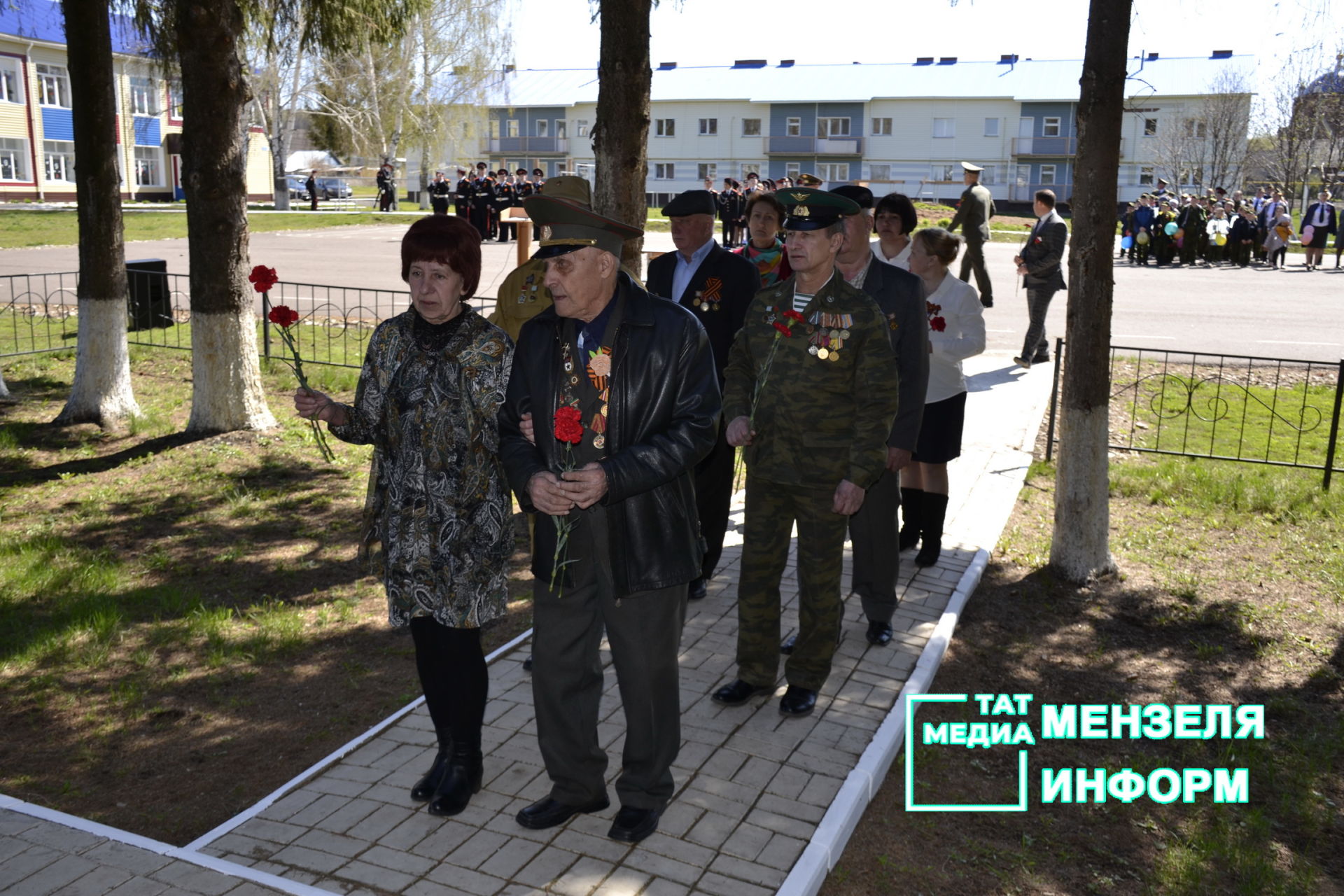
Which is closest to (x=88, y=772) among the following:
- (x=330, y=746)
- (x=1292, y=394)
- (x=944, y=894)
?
(x=330, y=746)

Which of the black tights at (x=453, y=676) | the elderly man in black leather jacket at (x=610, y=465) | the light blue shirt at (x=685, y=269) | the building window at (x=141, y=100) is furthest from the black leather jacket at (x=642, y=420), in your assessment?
the building window at (x=141, y=100)

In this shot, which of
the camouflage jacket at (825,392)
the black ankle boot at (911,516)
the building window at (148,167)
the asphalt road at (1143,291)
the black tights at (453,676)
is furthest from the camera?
the building window at (148,167)

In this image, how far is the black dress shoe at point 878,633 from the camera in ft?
18.5

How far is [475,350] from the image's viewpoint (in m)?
3.84

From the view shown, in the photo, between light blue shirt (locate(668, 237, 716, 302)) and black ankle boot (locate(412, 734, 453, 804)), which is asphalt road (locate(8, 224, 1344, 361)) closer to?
light blue shirt (locate(668, 237, 716, 302))

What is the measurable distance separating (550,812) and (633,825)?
1.00ft

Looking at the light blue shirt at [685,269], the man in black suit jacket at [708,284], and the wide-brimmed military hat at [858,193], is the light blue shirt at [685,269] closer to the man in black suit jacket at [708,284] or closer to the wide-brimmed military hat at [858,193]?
the man in black suit jacket at [708,284]

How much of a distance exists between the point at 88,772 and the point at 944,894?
133 inches

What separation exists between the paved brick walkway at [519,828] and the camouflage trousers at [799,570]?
0.90ft

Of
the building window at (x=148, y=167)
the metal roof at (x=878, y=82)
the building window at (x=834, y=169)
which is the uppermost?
the metal roof at (x=878, y=82)

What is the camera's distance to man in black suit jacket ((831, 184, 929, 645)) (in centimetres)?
533

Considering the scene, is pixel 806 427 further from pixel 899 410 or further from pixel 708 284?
pixel 708 284

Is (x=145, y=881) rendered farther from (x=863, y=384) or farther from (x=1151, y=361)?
(x=1151, y=361)

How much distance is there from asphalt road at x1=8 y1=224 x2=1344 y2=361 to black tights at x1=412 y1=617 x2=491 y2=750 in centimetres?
908
